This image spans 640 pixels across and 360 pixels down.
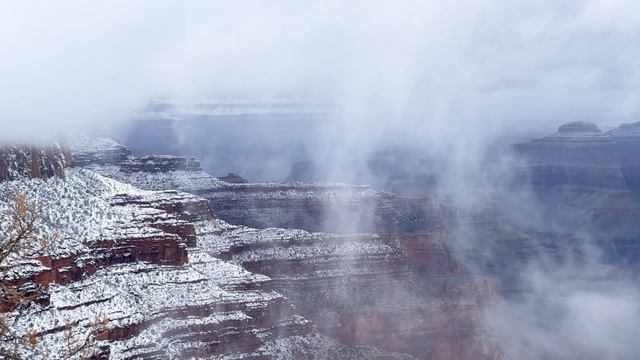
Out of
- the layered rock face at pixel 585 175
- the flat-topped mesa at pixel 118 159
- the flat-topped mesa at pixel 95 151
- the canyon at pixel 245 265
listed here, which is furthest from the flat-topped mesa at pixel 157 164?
the layered rock face at pixel 585 175

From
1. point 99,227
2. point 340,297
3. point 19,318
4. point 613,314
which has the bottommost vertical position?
point 613,314

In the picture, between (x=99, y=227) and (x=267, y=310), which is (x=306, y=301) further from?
(x=99, y=227)

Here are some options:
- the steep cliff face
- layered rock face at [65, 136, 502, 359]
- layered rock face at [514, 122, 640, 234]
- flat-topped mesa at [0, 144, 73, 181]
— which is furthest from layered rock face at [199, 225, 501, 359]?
layered rock face at [514, 122, 640, 234]

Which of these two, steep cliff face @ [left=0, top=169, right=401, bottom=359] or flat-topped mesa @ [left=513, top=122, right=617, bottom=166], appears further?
flat-topped mesa @ [left=513, top=122, right=617, bottom=166]

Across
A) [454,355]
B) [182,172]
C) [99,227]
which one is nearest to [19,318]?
[99,227]

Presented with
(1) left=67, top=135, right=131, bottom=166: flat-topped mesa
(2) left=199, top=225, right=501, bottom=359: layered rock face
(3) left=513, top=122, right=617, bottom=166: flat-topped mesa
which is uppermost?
(1) left=67, top=135, right=131, bottom=166: flat-topped mesa

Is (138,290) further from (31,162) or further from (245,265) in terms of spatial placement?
(245,265)

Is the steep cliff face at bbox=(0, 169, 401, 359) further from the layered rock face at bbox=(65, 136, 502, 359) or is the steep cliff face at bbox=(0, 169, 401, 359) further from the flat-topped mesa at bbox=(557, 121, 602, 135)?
the flat-topped mesa at bbox=(557, 121, 602, 135)

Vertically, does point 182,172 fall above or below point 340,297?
above

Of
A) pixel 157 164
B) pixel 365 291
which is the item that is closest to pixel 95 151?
pixel 157 164
